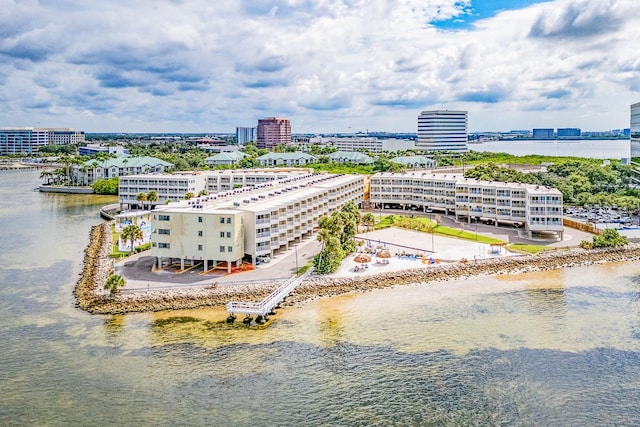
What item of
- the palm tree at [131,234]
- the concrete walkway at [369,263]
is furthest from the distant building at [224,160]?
the palm tree at [131,234]

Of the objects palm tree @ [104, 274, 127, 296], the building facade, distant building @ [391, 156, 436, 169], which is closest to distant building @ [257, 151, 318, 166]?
distant building @ [391, 156, 436, 169]

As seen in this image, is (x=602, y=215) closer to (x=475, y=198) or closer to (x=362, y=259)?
(x=475, y=198)

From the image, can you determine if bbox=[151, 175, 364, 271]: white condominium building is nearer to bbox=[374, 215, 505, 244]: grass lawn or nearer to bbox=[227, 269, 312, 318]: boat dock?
bbox=[227, 269, 312, 318]: boat dock

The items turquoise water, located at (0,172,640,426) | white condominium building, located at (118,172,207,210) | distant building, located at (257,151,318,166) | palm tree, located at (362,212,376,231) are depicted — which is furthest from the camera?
distant building, located at (257,151,318,166)

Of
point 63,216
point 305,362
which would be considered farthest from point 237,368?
point 63,216

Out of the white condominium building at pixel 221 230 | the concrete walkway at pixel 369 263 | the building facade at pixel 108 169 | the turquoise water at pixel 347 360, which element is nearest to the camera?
the turquoise water at pixel 347 360

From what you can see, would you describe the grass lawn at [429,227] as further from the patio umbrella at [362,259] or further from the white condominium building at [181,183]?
the white condominium building at [181,183]

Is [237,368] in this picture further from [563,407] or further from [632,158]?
[632,158]
